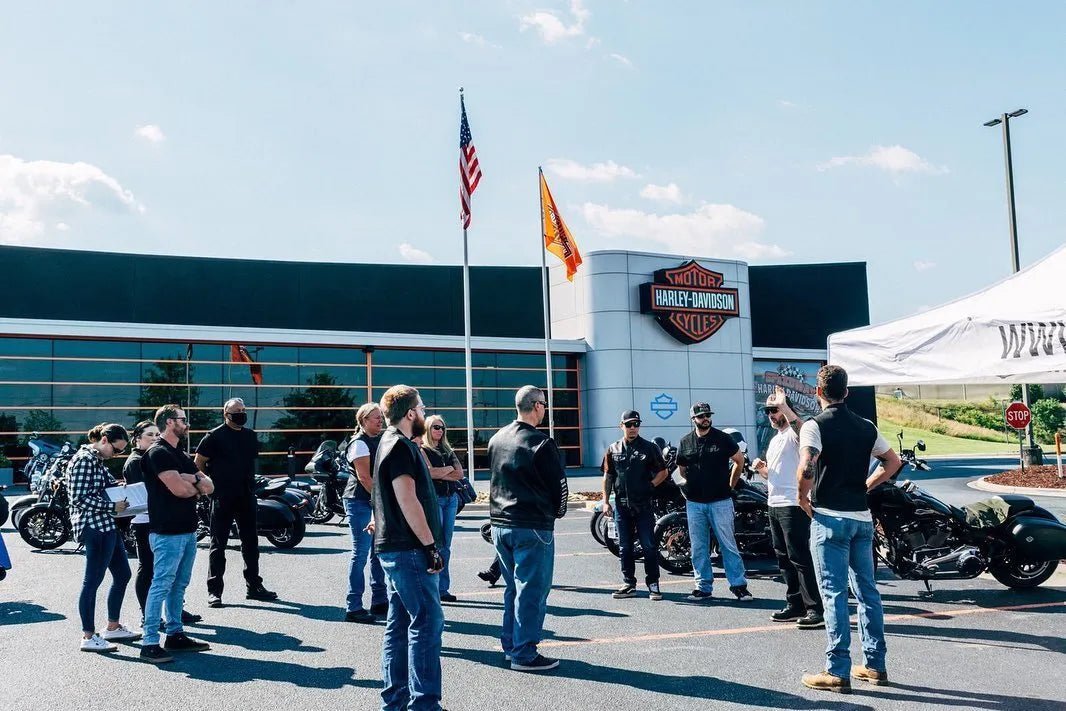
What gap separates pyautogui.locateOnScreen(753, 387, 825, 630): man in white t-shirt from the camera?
23.3ft

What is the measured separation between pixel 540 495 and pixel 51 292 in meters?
25.8

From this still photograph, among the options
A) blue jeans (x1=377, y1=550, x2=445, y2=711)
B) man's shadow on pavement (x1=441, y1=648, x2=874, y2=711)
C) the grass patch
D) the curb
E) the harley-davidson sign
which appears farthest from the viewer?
the grass patch

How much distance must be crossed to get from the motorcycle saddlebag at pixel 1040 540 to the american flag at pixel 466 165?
16578 millimetres

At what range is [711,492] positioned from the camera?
839 centimetres

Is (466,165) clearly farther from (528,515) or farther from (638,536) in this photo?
(528,515)

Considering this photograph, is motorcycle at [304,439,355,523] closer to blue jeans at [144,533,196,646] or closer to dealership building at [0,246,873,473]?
blue jeans at [144,533,196,646]

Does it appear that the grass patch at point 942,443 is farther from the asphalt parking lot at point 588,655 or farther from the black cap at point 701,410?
the asphalt parking lot at point 588,655

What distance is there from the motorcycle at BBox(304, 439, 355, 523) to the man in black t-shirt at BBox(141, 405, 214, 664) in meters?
7.51

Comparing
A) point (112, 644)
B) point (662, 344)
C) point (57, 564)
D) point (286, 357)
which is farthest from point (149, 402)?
point (112, 644)

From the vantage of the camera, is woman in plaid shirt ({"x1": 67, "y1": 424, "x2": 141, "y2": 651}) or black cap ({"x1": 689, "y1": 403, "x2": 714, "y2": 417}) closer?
woman in plaid shirt ({"x1": 67, "y1": 424, "x2": 141, "y2": 651})

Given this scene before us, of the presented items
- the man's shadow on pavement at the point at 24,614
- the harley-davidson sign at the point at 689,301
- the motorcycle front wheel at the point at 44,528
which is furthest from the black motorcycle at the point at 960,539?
the harley-davidson sign at the point at 689,301

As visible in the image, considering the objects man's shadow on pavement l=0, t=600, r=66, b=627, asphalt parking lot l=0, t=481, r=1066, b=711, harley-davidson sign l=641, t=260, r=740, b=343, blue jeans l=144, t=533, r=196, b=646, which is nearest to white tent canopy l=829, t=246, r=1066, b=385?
asphalt parking lot l=0, t=481, r=1066, b=711

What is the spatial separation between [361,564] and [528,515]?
7.62ft

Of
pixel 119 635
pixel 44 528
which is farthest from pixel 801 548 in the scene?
pixel 44 528
